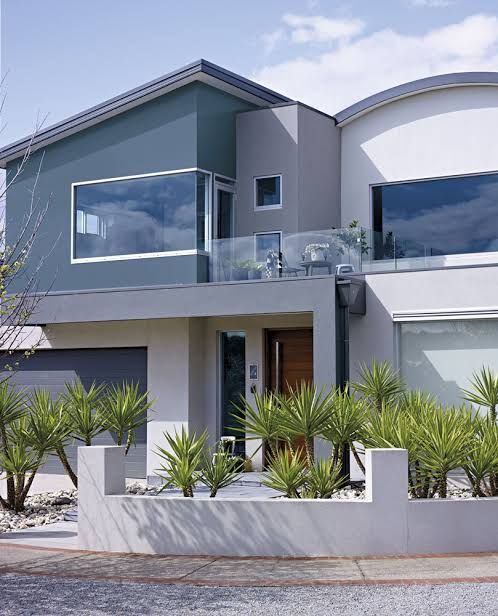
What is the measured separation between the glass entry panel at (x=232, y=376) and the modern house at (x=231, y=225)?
39mm

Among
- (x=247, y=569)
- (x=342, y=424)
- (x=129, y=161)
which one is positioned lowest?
(x=247, y=569)

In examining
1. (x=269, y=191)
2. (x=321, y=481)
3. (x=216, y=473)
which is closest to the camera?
(x=321, y=481)

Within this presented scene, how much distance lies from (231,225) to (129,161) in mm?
2428

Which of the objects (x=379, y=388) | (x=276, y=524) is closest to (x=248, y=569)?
(x=276, y=524)

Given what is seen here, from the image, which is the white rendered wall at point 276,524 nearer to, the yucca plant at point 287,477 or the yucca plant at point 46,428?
the yucca plant at point 287,477

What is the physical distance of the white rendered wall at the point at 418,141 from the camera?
19.0 meters

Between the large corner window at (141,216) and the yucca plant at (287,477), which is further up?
the large corner window at (141,216)

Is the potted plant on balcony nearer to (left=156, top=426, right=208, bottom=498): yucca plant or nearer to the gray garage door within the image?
the gray garage door

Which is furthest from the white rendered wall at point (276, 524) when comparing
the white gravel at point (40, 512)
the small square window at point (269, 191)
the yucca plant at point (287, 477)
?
the small square window at point (269, 191)

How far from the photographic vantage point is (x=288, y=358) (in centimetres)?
1794

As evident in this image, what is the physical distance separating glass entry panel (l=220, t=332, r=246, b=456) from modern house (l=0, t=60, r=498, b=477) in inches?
1.5

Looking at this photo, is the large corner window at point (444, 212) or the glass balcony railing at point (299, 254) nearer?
the glass balcony railing at point (299, 254)

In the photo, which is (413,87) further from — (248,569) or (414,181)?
(248,569)

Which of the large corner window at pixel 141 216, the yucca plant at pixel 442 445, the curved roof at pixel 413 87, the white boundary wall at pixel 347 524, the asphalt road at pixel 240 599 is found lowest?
the asphalt road at pixel 240 599
